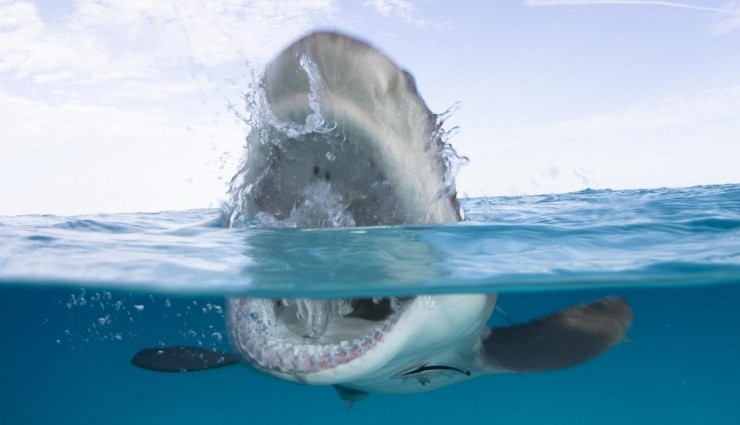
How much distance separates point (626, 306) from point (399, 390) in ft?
7.24

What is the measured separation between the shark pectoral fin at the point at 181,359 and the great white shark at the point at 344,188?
4.43ft

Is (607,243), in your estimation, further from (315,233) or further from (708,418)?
(708,418)

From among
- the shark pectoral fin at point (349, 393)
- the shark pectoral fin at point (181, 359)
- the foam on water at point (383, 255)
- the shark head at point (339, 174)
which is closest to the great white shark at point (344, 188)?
the shark head at point (339, 174)

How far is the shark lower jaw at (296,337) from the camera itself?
96.3 inches

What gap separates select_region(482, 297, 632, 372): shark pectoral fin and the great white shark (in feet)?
2.77

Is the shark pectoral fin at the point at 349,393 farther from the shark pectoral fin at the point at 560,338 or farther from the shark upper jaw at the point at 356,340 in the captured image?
the shark pectoral fin at the point at 560,338

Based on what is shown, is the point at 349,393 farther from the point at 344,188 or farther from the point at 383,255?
the point at 344,188

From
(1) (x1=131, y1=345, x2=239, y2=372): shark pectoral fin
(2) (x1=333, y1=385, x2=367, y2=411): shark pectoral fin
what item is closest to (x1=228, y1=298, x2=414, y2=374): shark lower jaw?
(2) (x1=333, y1=385, x2=367, y2=411): shark pectoral fin

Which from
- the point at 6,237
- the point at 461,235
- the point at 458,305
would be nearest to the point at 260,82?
the point at 458,305

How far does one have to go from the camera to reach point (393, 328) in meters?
2.68

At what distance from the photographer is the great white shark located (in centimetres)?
225

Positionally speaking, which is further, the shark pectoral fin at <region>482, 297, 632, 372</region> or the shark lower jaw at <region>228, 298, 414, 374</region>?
the shark pectoral fin at <region>482, 297, 632, 372</region>

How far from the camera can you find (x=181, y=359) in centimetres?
465

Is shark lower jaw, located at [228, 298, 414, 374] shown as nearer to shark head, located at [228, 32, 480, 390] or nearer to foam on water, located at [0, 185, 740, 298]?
shark head, located at [228, 32, 480, 390]
